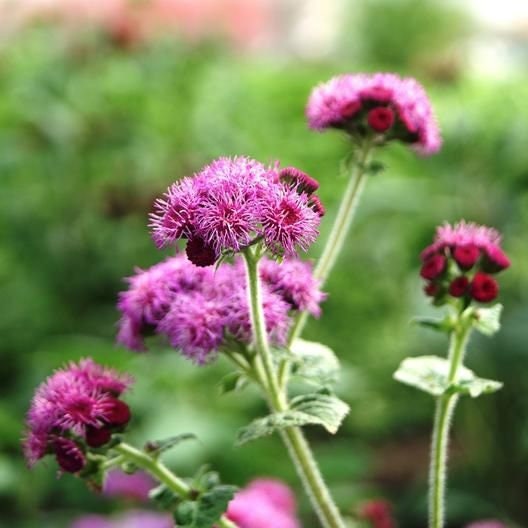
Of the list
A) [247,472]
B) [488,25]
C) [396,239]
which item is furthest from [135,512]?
[488,25]

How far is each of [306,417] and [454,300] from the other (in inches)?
13.1

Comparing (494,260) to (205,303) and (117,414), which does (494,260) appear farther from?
(117,414)

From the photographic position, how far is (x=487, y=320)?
1.39 metres

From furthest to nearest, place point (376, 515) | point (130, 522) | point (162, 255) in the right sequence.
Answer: point (162, 255) < point (130, 522) < point (376, 515)

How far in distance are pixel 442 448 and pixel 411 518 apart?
210 cm

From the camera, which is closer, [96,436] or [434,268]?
[96,436]

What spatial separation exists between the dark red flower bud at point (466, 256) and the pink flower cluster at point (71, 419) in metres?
0.51

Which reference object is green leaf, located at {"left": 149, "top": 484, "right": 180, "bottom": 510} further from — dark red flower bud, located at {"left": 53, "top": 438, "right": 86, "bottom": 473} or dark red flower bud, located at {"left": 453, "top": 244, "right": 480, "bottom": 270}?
dark red flower bud, located at {"left": 453, "top": 244, "right": 480, "bottom": 270}

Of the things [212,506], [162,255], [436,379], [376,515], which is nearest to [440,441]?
[436,379]

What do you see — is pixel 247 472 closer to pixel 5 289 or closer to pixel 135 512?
pixel 135 512

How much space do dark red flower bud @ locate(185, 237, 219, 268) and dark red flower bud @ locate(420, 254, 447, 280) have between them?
0.40 meters

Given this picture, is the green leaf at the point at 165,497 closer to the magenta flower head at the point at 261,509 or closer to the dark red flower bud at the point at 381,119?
the magenta flower head at the point at 261,509

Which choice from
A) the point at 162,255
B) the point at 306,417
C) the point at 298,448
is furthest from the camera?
the point at 162,255

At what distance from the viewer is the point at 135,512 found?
2570 mm
